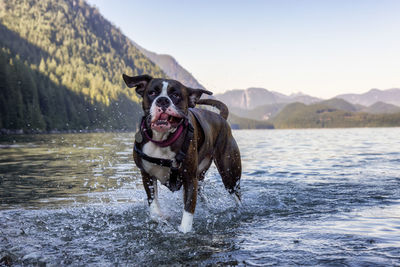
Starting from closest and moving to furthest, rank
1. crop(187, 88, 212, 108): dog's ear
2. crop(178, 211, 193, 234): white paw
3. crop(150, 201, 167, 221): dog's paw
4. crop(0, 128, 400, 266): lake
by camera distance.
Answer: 1. crop(0, 128, 400, 266): lake
2. crop(178, 211, 193, 234): white paw
3. crop(187, 88, 212, 108): dog's ear
4. crop(150, 201, 167, 221): dog's paw

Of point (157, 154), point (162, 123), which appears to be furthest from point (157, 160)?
point (162, 123)

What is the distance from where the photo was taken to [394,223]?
5309 millimetres

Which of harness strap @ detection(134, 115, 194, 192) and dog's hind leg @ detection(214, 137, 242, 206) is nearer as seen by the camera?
harness strap @ detection(134, 115, 194, 192)

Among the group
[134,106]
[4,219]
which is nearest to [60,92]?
[134,106]

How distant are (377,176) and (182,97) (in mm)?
8187

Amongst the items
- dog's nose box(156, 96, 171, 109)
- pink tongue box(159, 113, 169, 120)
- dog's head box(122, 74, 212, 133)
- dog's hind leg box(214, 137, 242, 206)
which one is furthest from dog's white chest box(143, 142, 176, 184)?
dog's hind leg box(214, 137, 242, 206)

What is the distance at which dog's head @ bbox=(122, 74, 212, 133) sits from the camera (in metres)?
4.52

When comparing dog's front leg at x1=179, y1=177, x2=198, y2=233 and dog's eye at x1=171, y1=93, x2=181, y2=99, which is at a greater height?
dog's eye at x1=171, y1=93, x2=181, y2=99

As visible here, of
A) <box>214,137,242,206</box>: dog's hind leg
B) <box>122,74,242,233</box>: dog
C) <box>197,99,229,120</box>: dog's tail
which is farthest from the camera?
<box>197,99,229,120</box>: dog's tail

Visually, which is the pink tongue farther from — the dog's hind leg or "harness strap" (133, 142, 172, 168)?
the dog's hind leg

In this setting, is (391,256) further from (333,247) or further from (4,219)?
(4,219)

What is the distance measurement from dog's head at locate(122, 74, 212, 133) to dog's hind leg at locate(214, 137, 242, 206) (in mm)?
1797

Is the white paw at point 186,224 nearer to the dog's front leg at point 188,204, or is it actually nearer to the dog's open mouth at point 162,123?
the dog's front leg at point 188,204

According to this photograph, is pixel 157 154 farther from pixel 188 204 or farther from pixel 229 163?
pixel 229 163
